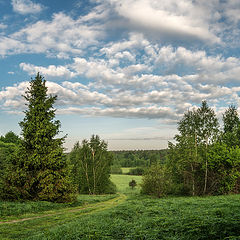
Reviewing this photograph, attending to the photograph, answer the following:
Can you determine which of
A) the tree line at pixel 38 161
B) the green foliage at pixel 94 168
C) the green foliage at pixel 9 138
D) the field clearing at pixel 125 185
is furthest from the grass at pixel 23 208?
the green foliage at pixel 9 138

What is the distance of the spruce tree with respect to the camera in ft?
71.8

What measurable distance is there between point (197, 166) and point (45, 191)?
2079cm

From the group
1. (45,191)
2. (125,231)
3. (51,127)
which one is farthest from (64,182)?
(125,231)

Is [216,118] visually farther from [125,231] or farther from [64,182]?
[125,231]

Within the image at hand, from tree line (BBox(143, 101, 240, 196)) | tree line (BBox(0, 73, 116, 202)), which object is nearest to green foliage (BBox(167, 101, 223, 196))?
tree line (BBox(143, 101, 240, 196))

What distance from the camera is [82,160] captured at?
53219 mm

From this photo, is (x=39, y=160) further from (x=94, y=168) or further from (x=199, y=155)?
(x=94, y=168)

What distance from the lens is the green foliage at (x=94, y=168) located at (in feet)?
167

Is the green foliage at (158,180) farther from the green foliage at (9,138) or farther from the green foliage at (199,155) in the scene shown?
the green foliage at (9,138)

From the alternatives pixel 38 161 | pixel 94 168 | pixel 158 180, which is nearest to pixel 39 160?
pixel 38 161

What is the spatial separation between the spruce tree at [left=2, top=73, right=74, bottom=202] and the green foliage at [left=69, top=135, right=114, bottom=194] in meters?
27.5

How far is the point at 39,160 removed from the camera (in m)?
22.9

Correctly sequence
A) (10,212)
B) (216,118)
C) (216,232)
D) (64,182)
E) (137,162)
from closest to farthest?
(216,232) → (10,212) → (64,182) → (216,118) → (137,162)

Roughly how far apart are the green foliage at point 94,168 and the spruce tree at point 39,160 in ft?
90.2
